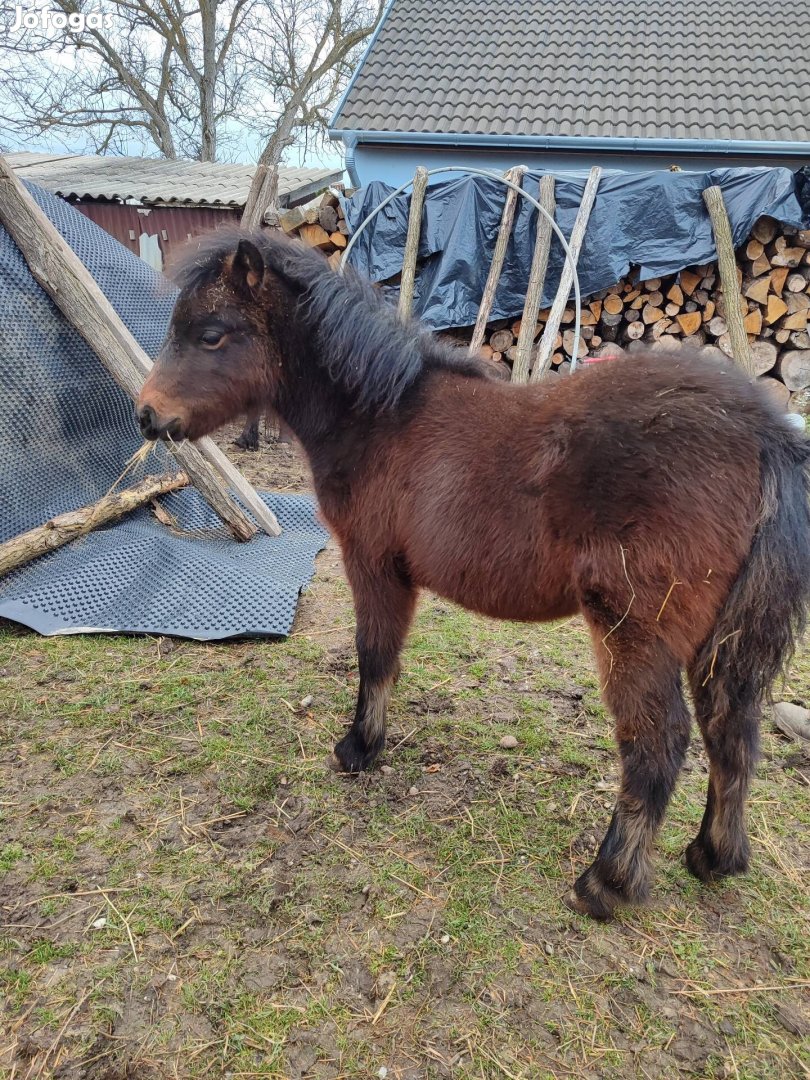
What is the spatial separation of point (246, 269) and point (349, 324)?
500 millimetres

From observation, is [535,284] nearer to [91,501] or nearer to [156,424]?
[91,501]

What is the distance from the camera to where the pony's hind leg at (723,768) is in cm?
229

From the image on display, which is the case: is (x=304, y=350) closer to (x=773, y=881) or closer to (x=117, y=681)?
(x=117, y=681)

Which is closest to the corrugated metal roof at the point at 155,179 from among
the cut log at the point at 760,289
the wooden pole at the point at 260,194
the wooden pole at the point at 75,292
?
the wooden pole at the point at 260,194

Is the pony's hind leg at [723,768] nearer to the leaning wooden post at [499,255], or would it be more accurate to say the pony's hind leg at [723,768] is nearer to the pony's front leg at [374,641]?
the pony's front leg at [374,641]

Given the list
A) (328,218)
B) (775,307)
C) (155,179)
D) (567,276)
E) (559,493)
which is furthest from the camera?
(155,179)

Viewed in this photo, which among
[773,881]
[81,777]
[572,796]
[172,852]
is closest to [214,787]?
[172,852]

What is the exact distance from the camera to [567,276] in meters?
8.05

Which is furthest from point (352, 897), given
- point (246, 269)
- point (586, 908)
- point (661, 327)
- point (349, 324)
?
point (661, 327)

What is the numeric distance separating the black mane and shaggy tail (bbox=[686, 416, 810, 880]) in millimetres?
1287

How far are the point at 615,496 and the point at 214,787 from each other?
2.18m

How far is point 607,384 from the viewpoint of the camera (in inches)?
91.1

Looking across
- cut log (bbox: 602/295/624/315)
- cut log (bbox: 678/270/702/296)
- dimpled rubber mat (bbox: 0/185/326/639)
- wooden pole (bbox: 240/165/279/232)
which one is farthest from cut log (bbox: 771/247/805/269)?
dimpled rubber mat (bbox: 0/185/326/639)

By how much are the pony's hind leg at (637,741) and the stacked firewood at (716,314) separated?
6996mm
